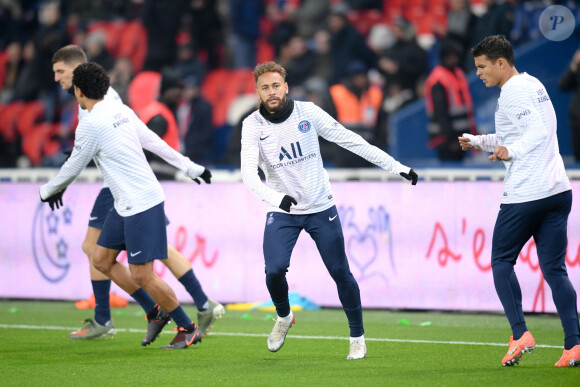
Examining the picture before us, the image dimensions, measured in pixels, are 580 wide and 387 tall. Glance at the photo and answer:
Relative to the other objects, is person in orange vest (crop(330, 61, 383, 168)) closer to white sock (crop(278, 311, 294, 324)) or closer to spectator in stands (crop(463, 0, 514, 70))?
spectator in stands (crop(463, 0, 514, 70))

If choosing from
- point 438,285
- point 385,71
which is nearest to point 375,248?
point 438,285

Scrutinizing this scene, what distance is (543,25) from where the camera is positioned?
9609 millimetres

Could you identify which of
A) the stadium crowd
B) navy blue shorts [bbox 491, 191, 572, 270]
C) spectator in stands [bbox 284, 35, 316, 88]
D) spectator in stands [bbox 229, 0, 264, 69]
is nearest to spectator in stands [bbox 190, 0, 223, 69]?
the stadium crowd

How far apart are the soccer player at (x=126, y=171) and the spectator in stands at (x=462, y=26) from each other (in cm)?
787

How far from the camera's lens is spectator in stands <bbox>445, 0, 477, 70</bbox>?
16.0m

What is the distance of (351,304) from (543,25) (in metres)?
3.21

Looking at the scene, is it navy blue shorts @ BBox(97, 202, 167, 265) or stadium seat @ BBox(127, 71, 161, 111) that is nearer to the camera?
navy blue shorts @ BBox(97, 202, 167, 265)

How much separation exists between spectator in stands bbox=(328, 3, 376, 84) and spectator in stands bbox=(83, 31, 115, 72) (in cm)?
439

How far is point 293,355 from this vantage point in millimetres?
8672

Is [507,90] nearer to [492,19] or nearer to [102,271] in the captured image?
[102,271]

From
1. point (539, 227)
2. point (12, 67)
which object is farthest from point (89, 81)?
point (12, 67)

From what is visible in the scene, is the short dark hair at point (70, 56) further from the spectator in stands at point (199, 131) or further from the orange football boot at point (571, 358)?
the spectator in stands at point (199, 131)

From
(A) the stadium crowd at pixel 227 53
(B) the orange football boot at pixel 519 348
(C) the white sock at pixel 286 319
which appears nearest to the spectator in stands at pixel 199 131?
(A) the stadium crowd at pixel 227 53

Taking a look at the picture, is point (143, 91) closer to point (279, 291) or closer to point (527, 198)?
point (279, 291)
